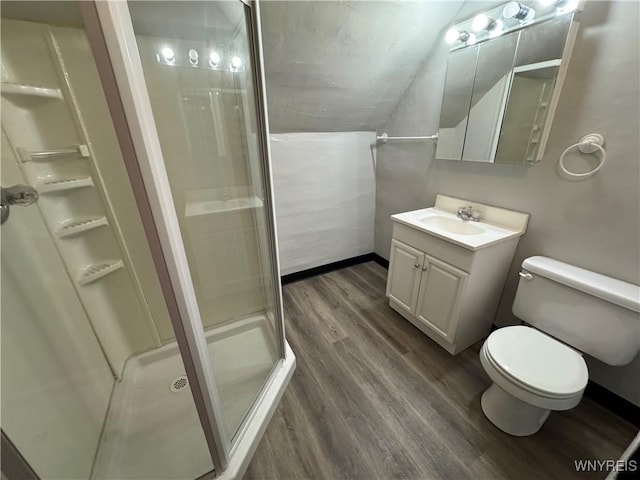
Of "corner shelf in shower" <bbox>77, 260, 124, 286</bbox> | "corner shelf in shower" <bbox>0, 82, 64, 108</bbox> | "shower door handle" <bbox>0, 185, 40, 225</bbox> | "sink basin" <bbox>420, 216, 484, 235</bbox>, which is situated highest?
"corner shelf in shower" <bbox>0, 82, 64, 108</bbox>

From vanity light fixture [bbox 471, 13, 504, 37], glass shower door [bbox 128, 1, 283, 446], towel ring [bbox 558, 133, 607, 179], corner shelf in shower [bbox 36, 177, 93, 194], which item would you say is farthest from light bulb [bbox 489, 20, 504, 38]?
corner shelf in shower [bbox 36, 177, 93, 194]

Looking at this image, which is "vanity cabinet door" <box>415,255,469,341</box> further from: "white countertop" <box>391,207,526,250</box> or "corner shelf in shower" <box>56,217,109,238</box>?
"corner shelf in shower" <box>56,217,109,238</box>

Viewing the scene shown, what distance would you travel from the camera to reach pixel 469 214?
169 centimetres

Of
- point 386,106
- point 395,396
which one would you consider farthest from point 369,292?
point 386,106

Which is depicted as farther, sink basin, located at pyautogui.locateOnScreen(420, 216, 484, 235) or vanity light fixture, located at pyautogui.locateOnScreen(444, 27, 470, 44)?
sink basin, located at pyautogui.locateOnScreen(420, 216, 484, 235)

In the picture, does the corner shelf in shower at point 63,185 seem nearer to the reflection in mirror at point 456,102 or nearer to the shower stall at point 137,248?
the shower stall at point 137,248

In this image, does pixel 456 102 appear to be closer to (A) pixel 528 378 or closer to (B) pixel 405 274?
(B) pixel 405 274

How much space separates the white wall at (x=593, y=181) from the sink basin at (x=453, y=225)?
0.63 ft

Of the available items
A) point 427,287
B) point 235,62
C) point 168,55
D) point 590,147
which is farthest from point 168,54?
point 590,147

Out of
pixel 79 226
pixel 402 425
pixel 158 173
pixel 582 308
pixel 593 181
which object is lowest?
pixel 402 425

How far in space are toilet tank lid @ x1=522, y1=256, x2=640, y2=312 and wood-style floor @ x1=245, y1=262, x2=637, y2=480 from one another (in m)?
0.68

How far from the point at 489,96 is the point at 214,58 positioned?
1532 mm

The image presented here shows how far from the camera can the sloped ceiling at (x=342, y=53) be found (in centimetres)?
132

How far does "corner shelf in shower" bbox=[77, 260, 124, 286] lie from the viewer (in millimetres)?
1208
